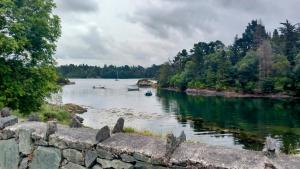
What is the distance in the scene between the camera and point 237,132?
108 ft

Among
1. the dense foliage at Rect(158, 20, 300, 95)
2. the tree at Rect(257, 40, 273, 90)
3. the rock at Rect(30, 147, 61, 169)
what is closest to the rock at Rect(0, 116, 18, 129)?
the rock at Rect(30, 147, 61, 169)

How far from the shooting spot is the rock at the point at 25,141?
19.1 feet

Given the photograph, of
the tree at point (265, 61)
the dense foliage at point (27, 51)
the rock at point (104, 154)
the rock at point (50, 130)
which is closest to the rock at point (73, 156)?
the rock at point (104, 154)

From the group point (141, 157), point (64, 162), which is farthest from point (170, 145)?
point (64, 162)

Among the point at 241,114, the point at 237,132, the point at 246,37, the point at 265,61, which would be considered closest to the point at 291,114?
the point at 241,114

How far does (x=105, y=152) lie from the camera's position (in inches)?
194

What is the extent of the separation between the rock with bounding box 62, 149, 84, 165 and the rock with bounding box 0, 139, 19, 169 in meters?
1.22

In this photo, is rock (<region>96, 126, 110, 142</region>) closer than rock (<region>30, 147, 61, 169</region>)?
Yes

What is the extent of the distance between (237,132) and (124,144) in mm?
29570

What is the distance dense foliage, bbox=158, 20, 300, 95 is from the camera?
76188mm

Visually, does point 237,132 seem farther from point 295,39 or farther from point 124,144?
point 295,39

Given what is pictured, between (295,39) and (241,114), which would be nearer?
(241,114)

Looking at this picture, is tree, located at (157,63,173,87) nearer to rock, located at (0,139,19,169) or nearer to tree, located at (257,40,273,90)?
tree, located at (257,40,273,90)

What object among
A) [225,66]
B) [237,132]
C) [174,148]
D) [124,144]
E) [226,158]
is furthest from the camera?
[225,66]
